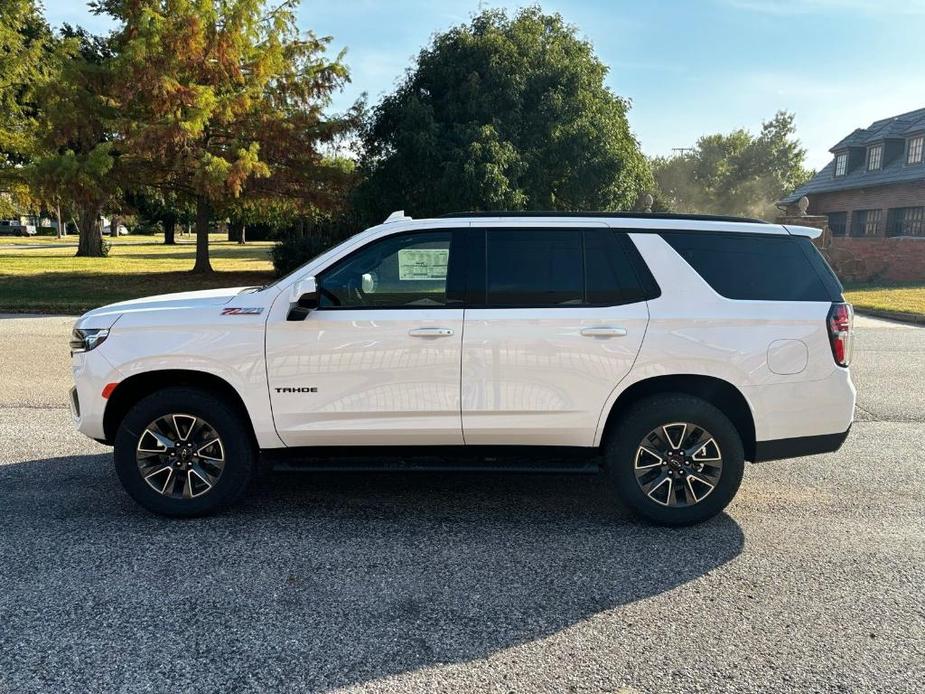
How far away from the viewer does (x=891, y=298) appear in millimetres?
20109

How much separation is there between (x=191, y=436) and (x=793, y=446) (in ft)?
12.3

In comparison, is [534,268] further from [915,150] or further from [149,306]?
[915,150]

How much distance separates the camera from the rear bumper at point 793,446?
14.9 feet

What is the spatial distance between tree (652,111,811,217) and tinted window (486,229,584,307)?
2744 inches

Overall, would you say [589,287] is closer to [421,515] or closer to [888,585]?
[421,515]

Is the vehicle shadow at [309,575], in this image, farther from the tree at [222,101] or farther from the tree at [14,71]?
the tree at [14,71]

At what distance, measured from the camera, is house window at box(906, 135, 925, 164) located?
3142cm

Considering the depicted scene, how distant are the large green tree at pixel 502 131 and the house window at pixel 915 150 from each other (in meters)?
17.2

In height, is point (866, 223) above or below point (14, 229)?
above

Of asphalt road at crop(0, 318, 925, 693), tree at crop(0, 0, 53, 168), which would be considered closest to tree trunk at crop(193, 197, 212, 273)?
tree at crop(0, 0, 53, 168)

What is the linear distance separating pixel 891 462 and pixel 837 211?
34.7 meters

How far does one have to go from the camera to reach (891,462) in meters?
6.05

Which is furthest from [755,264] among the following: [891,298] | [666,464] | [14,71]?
[14,71]

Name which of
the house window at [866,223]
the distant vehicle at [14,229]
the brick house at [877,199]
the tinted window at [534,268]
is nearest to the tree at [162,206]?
the tinted window at [534,268]
